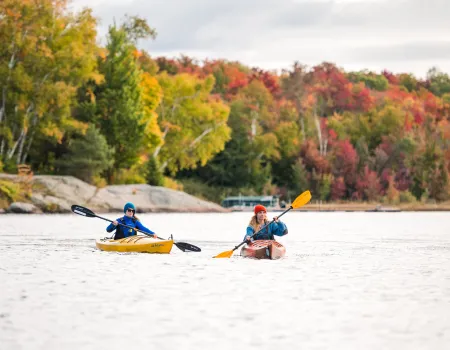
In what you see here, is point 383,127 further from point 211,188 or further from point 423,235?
point 423,235

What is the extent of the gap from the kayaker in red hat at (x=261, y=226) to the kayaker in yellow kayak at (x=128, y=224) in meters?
2.54

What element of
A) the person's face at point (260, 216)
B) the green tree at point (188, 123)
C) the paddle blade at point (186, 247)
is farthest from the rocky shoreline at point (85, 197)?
the person's face at point (260, 216)

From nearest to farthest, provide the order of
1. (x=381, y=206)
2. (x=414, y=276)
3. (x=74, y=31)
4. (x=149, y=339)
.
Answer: (x=149, y=339) → (x=414, y=276) → (x=74, y=31) → (x=381, y=206)

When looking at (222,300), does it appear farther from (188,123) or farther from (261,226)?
(188,123)

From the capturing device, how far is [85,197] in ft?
166

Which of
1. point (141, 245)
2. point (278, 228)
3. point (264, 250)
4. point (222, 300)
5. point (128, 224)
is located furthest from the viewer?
point (128, 224)

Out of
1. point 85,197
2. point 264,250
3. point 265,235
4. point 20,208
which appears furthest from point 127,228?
point 85,197

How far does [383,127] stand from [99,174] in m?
26.8

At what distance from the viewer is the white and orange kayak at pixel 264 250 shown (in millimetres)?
19688

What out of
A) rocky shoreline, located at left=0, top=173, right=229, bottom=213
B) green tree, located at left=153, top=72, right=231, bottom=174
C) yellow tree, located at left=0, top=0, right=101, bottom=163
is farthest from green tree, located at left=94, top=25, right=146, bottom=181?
green tree, located at left=153, top=72, right=231, bottom=174

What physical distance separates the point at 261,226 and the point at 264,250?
0.56 meters

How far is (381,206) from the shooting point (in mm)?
65250

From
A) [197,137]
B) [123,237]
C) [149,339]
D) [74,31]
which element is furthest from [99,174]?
[149,339]

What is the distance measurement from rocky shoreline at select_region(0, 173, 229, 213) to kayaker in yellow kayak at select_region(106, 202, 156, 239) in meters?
26.0
